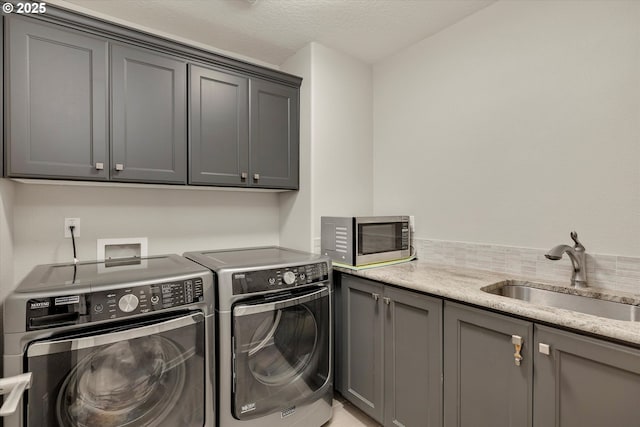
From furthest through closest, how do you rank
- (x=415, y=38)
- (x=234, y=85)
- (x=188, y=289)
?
(x=415, y=38) < (x=234, y=85) < (x=188, y=289)

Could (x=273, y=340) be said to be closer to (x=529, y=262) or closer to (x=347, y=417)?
(x=347, y=417)

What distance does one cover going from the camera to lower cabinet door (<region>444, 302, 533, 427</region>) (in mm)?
1202

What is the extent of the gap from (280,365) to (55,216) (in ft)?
5.03

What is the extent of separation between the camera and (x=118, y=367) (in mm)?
1261

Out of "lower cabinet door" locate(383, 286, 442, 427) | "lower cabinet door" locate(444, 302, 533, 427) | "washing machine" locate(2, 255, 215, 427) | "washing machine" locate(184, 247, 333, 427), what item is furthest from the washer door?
"lower cabinet door" locate(444, 302, 533, 427)

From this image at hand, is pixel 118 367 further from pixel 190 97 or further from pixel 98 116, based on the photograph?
pixel 190 97

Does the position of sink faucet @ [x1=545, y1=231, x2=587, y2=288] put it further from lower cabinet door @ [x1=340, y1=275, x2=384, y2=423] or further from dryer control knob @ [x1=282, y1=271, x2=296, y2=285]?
dryer control knob @ [x1=282, y1=271, x2=296, y2=285]

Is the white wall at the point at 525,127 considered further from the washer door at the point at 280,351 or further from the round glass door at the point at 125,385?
the round glass door at the point at 125,385

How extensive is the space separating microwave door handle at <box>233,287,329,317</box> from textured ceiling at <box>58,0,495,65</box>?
173cm

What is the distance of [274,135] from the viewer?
2.24m

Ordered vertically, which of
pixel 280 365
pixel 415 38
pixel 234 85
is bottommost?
pixel 280 365

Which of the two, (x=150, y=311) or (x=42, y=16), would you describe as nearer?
(x=150, y=311)

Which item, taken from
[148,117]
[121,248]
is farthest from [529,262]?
[121,248]

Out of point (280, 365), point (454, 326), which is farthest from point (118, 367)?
point (454, 326)
